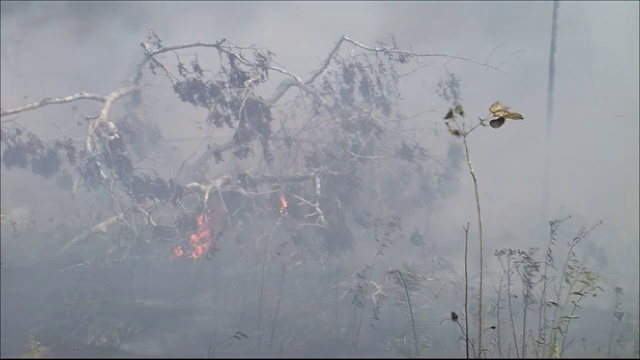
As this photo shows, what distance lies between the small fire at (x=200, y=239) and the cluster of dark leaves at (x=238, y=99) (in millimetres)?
972

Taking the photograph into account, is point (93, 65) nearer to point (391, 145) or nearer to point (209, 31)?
point (209, 31)

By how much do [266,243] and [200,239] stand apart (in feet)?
3.05

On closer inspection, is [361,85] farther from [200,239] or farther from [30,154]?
[30,154]

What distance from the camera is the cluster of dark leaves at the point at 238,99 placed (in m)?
7.20

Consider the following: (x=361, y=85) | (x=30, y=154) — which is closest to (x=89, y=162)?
(x=30, y=154)

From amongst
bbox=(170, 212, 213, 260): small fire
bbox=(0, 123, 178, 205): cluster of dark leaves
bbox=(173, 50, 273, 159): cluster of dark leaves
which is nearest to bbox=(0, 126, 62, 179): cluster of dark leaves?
bbox=(0, 123, 178, 205): cluster of dark leaves

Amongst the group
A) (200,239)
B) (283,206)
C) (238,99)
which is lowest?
(200,239)

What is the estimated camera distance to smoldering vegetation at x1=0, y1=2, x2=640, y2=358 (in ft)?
18.9

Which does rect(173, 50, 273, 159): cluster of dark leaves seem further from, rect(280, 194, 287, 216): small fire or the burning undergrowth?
rect(280, 194, 287, 216): small fire

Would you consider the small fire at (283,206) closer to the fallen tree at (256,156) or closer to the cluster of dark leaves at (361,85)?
the fallen tree at (256,156)

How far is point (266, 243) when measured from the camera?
7.62 meters

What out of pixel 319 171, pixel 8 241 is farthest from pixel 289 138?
pixel 8 241

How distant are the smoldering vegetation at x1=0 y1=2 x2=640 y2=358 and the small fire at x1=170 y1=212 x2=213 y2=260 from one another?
0.03 meters

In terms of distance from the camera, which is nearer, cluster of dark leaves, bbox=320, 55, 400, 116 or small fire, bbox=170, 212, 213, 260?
small fire, bbox=170, 212, 213, 260
